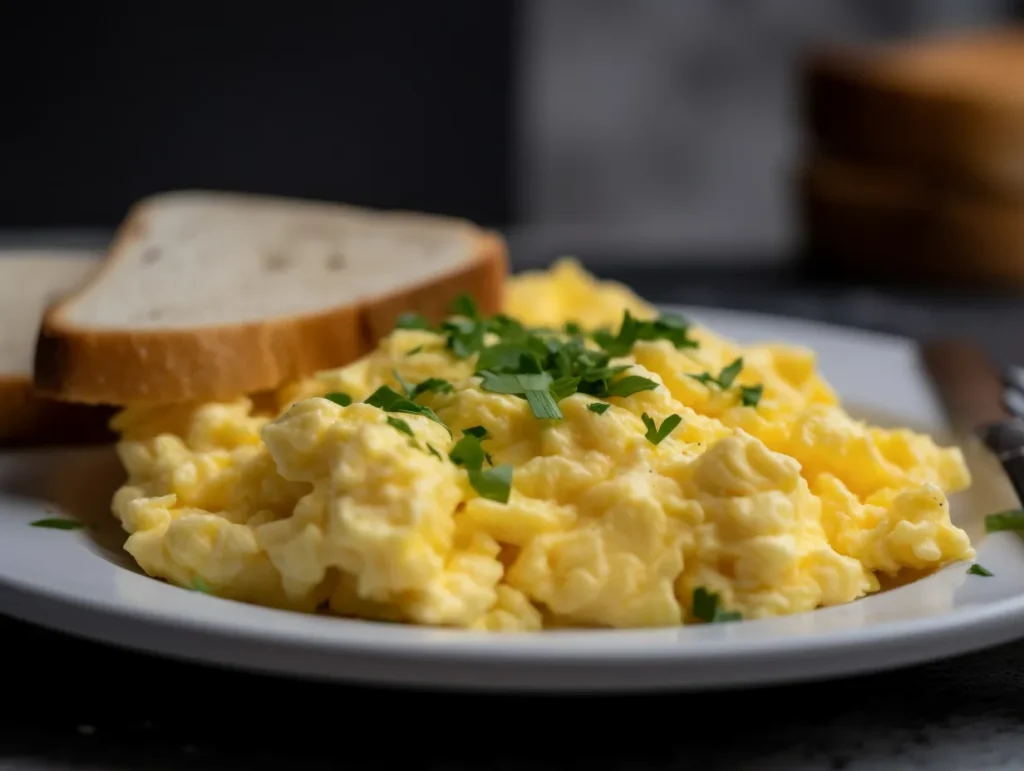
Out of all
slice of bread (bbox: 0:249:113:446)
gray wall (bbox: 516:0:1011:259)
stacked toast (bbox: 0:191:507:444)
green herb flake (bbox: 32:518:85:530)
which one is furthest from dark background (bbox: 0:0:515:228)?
green herb flake (bbox: 32:518:85:530)

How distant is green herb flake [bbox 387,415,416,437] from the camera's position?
63.1 inches

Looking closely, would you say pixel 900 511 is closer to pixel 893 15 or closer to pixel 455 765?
pixel 455 765

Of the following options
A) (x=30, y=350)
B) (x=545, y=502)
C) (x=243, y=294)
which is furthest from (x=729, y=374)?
(x=30, y=350)

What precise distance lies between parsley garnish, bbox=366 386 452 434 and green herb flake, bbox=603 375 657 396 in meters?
0.22

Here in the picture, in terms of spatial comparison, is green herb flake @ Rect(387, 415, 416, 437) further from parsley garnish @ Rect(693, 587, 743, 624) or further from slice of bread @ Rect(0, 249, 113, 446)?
slice of bread @ Rect(0, 249, 113, 446)

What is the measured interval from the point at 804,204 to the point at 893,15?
2773 mm

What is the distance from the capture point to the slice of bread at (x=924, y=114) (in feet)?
14.7

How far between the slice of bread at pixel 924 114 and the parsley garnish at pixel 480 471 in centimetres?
335

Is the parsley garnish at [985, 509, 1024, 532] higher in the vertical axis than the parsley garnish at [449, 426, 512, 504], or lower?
lower

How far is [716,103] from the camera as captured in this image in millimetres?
7336

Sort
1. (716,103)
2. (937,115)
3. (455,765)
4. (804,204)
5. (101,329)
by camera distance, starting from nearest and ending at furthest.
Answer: (455,765)
(101,329)
(937,115)
(804,204)
(716,103)

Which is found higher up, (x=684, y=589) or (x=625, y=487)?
(x=625, y=487)

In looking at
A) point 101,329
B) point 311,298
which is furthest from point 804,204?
point 101,329

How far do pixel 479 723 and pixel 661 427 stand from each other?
43 cm
